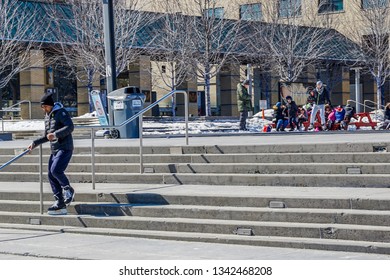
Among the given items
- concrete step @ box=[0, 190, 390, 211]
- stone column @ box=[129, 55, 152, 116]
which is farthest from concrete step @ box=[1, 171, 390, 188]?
→ stone column @ box=[129, 55, 152, 116]

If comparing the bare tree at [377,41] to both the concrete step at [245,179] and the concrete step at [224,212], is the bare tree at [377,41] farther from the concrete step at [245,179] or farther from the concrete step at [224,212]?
the concrete step at [224,212]

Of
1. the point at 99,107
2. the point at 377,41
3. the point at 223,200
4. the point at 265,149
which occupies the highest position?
the point at 377,41

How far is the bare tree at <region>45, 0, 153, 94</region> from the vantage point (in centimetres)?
4256

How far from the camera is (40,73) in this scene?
161 ft

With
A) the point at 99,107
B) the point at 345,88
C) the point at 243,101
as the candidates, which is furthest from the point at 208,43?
the point at 345,88

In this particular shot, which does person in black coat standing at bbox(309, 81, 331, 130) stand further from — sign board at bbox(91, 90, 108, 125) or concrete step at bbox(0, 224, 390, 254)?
concrete step at bbox(0, 224, 390, 254)

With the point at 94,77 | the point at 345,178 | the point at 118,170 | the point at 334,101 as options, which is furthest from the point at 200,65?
the point at 345,178

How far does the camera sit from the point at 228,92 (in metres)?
61.2

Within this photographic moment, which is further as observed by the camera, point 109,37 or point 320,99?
point 320,99

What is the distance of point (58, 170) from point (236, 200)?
2970 millimetres

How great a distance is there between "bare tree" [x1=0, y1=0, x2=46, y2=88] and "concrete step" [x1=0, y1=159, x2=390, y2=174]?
2548cm

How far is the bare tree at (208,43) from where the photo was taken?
46.6 m

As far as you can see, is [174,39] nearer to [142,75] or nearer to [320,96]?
[142,75]

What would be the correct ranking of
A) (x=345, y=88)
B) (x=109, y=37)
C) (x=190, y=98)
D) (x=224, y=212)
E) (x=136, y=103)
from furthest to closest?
(x=345, y=88) < (x=190, y=98) < (x=136, y=103) < (x=109, y=37) < (x=224, y=212)
